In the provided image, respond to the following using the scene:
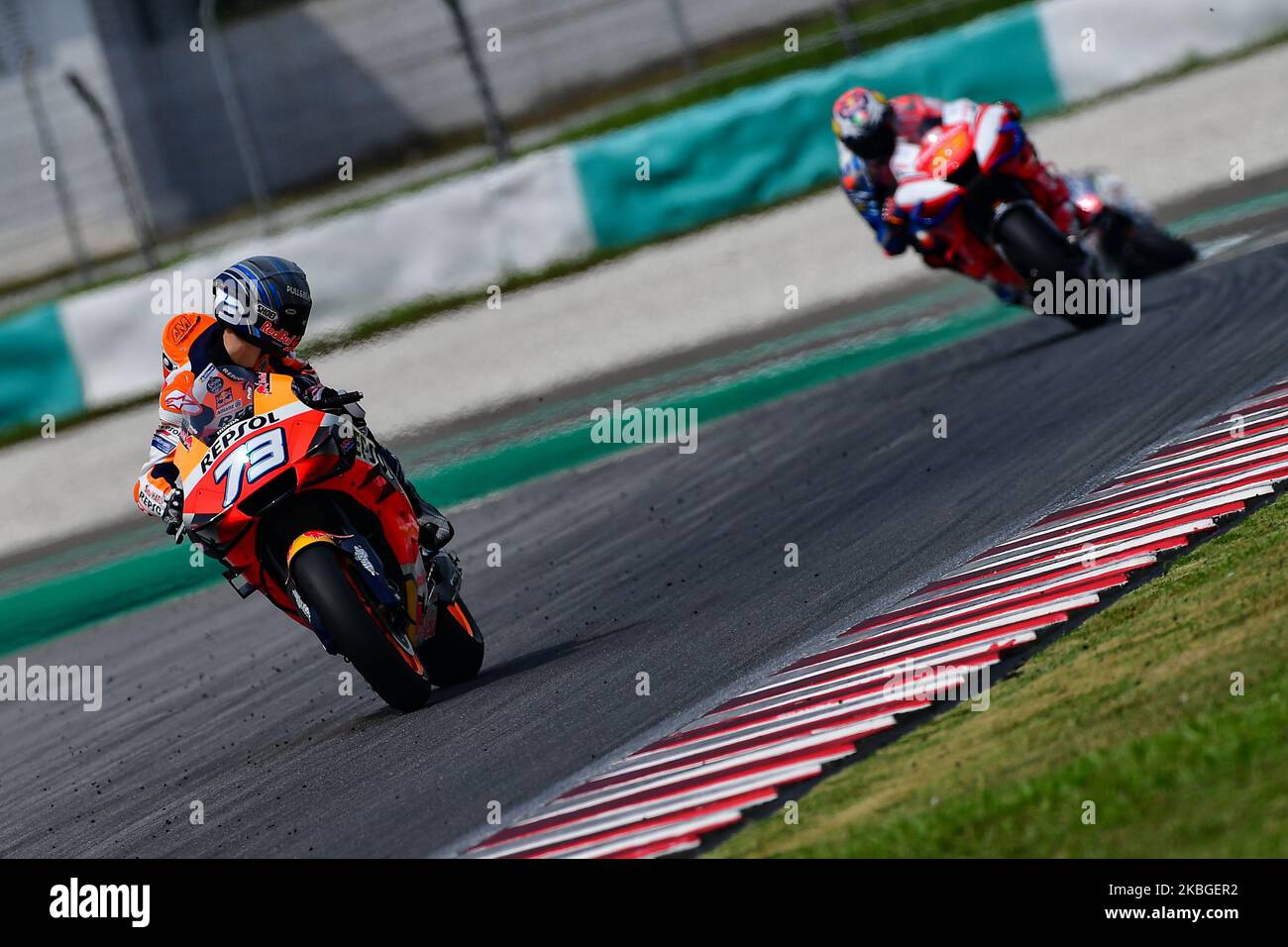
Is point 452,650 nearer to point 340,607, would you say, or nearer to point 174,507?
point 340,607

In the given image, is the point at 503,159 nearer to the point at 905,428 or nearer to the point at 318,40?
the point at 905,428

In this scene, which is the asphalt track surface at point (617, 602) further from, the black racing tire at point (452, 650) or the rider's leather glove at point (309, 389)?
the rider's leather glove at point (309, 389)

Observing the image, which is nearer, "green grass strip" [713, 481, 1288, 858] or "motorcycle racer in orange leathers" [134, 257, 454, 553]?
"green grass strip" [713, 481, 1288, 858]

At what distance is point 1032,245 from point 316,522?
575 centimetres

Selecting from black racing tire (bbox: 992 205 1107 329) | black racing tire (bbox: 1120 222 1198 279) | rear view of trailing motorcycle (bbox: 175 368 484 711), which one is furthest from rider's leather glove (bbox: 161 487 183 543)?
black racing tire (bbox: 1120 222 1198 279)

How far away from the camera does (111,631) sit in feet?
38.5

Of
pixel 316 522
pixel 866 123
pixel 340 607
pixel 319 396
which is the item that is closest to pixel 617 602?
pixel 319 396

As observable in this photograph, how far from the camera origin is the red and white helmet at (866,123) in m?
11.9

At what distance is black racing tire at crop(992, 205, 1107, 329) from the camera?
1127 centimetres

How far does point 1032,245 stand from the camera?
1123 cm

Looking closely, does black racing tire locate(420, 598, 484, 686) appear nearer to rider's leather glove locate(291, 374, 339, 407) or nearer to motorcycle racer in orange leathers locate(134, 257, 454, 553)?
motorcycle racer in orange leathers locate(134, 257, 454, 553)

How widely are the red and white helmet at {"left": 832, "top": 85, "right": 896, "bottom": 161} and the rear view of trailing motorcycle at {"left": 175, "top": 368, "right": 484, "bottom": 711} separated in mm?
5506

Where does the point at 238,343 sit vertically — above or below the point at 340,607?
above

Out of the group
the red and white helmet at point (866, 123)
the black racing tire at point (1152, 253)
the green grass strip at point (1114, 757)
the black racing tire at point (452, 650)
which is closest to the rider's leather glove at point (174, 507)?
the black racing tire at point (452, 650)
